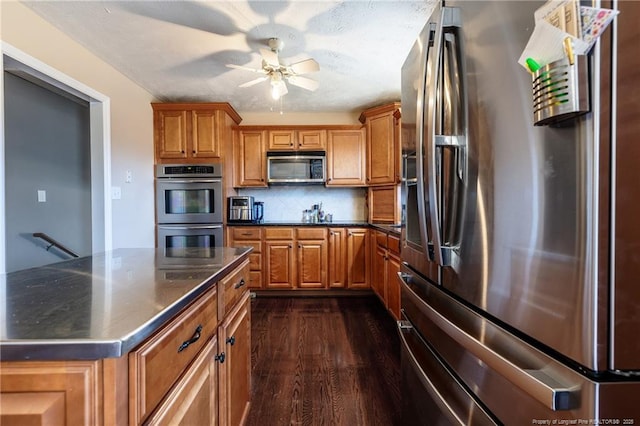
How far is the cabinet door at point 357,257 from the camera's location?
349 cm

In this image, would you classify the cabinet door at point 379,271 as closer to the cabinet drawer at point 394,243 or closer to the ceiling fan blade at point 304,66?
the cabinet drawer at point 394,243

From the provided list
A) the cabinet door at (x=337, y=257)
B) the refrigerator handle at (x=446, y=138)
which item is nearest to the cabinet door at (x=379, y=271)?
the cabinet door at (x=337, y=257)

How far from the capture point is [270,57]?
2.11 meters

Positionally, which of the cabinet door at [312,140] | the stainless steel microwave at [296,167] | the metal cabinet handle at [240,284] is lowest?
the metal cabinet handle at [240,284]

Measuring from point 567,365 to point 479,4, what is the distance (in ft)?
2.73

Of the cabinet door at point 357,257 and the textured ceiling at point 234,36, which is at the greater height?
the textured ceiling at point 234,36

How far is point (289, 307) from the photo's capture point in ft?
10.7

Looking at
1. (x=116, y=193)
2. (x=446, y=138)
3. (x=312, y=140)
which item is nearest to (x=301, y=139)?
(x=312, y=140)

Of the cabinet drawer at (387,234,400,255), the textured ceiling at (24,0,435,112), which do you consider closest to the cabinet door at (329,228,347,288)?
the cabinet drawer at (387,234,400,255)

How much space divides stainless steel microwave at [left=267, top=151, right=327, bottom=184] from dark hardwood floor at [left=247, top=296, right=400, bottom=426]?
1.57 m

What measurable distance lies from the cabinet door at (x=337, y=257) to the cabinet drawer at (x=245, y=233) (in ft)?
2.97

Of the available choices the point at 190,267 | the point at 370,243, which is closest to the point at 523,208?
the point at 190,267

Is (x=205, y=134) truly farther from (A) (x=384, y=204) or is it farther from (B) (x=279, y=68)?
(A) (x=384, y=204)

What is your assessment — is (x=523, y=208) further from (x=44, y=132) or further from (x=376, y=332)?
(x=44, y=132)
